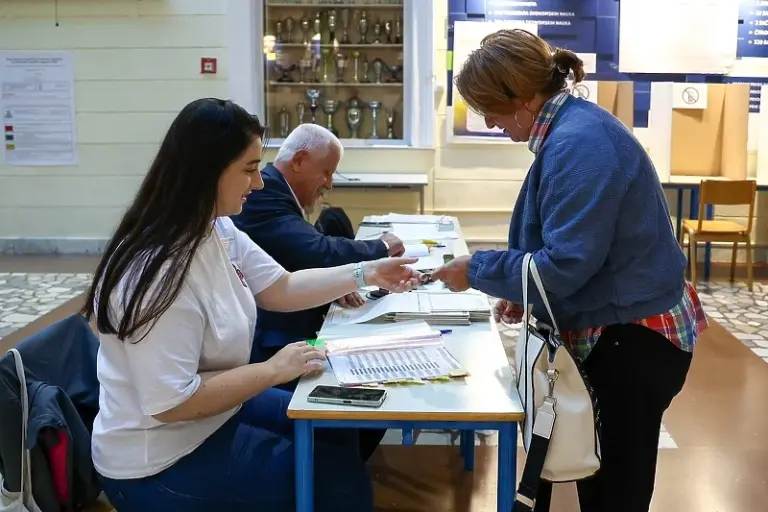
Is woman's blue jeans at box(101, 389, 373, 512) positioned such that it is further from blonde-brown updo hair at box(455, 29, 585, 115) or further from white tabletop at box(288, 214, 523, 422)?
blonde-brown updo hair at box(455, 29, 585, 115)

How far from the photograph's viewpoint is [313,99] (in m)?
6.57

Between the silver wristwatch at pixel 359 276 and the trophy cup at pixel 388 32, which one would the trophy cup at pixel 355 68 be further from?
the silver wristwatch at pixel 359 276

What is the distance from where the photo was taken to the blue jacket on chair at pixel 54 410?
1.51m

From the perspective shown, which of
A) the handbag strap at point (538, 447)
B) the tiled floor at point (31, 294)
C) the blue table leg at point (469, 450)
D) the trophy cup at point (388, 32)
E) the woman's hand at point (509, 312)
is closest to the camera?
the handbag strap at point (538, 447)

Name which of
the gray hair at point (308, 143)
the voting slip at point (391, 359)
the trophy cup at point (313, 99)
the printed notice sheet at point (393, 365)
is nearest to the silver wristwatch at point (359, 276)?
the voting slip at point (391, 359)

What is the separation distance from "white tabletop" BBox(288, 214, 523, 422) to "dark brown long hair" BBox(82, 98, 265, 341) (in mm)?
328

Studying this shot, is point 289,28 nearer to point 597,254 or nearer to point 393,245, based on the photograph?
point 393,245

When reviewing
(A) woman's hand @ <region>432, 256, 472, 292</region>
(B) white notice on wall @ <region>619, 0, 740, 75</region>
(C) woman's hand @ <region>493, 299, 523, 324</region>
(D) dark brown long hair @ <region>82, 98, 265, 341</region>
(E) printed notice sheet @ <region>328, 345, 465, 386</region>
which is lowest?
(E) printed notice sheet @ <region>328, 345, 465, 386</region>

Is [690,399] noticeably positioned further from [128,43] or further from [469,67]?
[128,43]

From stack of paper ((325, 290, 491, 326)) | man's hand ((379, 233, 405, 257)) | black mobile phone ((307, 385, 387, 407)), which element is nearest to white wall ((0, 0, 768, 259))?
man's hand ((379, 233, 405, 257))

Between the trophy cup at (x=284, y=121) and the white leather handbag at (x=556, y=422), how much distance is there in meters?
5.48

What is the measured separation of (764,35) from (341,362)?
18.5ft

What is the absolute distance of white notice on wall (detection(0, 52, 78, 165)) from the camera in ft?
20.5

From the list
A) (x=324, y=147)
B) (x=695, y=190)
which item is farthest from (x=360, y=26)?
(x=324, y=147)
